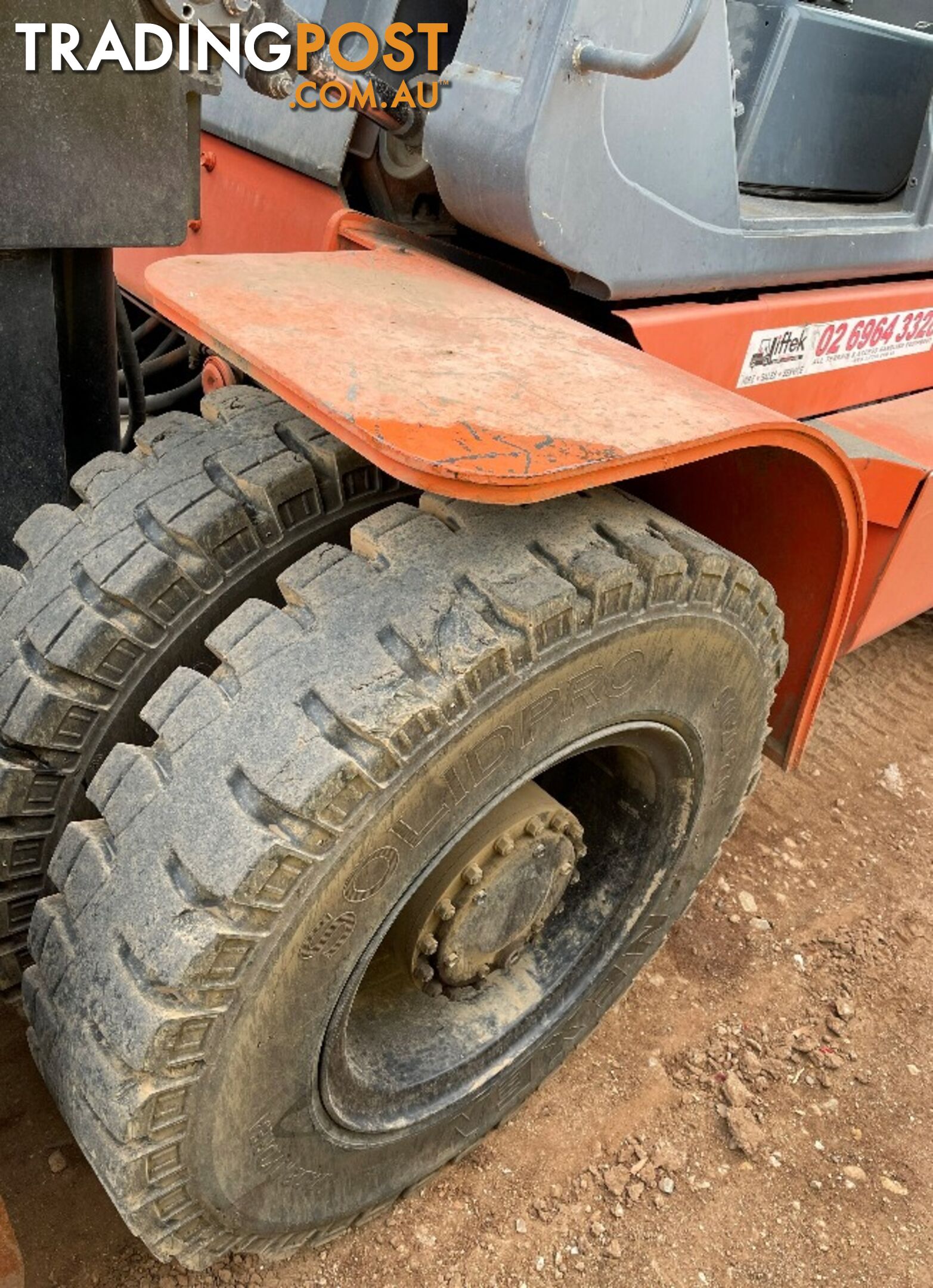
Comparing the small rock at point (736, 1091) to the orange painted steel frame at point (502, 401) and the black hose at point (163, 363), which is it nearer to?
the orange painted steel frame at point (502, 401)

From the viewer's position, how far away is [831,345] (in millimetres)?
2465

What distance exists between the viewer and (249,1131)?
1574 millimetres

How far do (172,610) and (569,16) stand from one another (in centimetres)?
112

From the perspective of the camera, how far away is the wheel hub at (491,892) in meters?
1.85

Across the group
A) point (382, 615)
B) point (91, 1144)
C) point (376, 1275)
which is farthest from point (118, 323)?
point (376, 1275)

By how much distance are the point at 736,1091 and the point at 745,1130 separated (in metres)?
0.09

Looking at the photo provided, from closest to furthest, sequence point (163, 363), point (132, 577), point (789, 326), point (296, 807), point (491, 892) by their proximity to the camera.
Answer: point (296, 807) < point (132, 577) < point (491, 892) < point (789, 326) < point (163, 363)

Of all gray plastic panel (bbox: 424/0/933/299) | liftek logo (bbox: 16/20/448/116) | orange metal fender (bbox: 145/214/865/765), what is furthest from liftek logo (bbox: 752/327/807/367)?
liftek logo (bbox: 16/20/448/116)

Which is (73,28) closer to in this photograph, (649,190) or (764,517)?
(649,190)

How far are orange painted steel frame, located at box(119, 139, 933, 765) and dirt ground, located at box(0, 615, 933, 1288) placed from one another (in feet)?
2.43

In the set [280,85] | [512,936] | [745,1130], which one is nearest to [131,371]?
[280,85]

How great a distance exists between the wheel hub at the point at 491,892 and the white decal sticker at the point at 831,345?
1.03 m

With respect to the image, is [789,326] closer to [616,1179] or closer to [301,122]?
[301,122]

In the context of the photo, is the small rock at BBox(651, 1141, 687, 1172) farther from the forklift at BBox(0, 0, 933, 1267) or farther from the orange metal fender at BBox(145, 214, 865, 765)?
the orange metal fender at BBox(145, 214, 865, 765)
